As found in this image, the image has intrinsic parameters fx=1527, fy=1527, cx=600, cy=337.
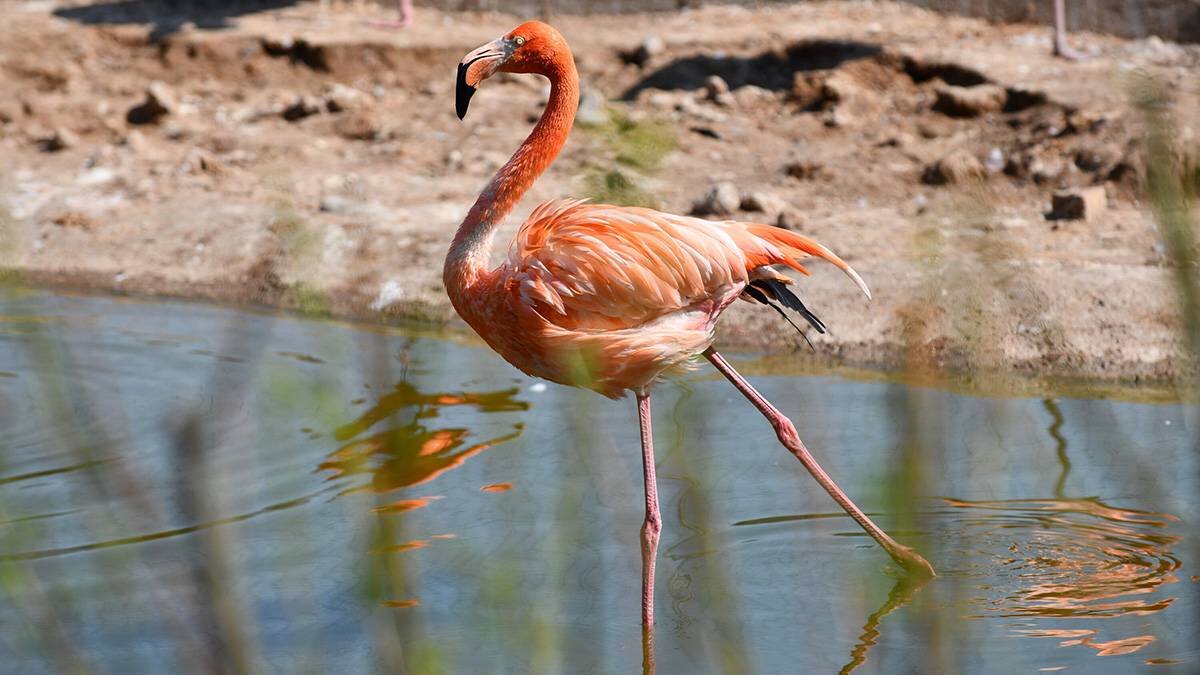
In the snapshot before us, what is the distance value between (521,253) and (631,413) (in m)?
1.46

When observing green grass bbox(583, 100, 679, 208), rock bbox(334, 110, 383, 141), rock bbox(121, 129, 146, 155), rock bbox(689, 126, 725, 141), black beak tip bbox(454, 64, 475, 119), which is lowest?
rock bbox(121, 129, 146, 155)

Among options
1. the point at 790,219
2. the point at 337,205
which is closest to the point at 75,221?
the point at 337,205

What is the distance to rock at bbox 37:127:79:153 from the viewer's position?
7574 mm

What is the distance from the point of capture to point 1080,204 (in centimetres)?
578

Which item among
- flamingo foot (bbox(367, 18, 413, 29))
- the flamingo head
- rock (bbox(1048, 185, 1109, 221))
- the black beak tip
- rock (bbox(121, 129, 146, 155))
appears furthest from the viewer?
flamingo foot (bbox(367, 18, 413, 29))

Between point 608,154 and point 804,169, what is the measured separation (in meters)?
2.15

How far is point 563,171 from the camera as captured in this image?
22.2 ft

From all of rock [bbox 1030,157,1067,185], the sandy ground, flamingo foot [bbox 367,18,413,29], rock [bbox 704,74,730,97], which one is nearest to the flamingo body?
the sandy ground

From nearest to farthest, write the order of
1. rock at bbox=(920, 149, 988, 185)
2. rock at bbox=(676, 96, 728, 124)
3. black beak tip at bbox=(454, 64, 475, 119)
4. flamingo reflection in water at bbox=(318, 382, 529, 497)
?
black beak tip at bbox=(454, 64, 475, 119)
flamingo reflection in water at bbox=(318, 382, 529, 497)
rock at bbox=(920, 149, 988, 185)
rock at bbox=(676, 96, 728, 124)

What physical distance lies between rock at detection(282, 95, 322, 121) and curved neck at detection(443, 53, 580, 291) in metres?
4.61

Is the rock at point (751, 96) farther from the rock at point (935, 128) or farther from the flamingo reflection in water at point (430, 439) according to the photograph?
the flamingo reflection in water at point (430, 439)

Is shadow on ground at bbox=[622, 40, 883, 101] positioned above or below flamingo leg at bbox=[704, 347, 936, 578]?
above

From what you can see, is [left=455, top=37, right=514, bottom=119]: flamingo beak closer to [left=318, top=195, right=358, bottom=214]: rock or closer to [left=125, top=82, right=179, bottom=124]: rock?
[left=318, top=195, right=358, bottom=214]: rock

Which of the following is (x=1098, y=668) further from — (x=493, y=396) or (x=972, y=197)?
(x=493, y=396)
